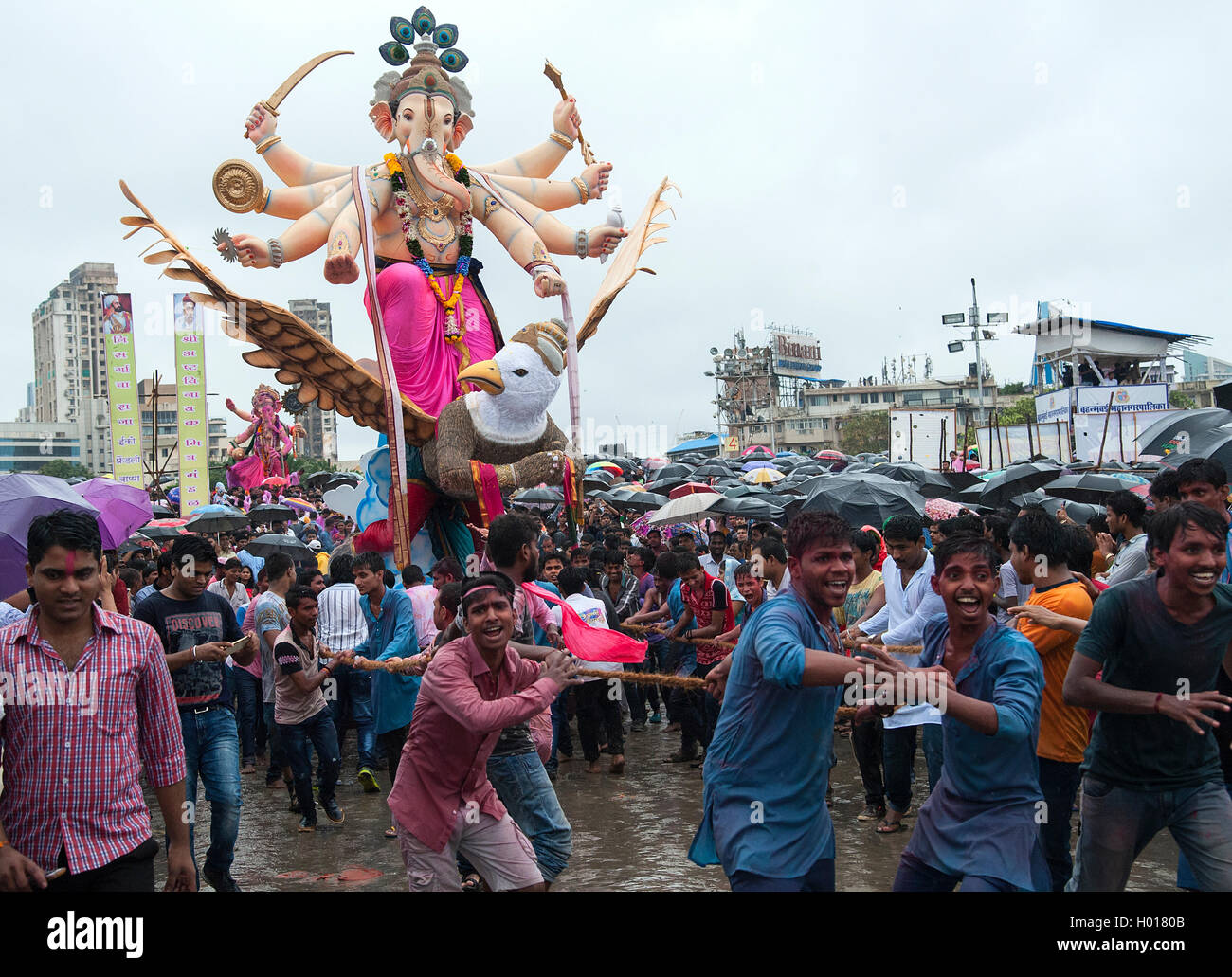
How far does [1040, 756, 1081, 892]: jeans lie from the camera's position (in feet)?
14.2

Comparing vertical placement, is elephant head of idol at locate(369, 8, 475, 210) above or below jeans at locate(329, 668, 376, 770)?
above

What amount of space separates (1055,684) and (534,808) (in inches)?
84.1

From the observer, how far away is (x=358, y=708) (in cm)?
813

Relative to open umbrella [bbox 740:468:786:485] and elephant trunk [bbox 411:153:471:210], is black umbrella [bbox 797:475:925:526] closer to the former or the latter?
elephant trunk [bbox 411:153:471:210]

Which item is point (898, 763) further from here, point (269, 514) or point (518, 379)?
→ point (269, 514)

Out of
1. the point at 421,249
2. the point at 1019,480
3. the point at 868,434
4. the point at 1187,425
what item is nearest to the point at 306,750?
the point at 421,249

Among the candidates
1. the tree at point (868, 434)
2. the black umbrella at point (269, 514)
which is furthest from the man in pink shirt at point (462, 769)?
the tree at point (868, 434)

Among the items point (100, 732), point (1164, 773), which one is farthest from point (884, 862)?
point (100, 732)

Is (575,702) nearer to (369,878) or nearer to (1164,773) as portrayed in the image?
(369,878)

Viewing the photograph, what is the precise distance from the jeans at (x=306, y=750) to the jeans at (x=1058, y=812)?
421cm

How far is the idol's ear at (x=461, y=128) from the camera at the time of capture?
38.4 feet

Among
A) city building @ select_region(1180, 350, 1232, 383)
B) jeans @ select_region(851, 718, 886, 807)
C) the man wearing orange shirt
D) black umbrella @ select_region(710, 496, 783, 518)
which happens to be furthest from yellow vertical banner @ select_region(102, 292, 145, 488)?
city building @ select_region(1180, 350, 1232, 383)

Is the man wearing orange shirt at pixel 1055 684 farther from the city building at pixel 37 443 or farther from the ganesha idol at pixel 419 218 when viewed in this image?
the city building at pixel 37 443

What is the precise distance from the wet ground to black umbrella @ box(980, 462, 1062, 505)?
20.2 feet
